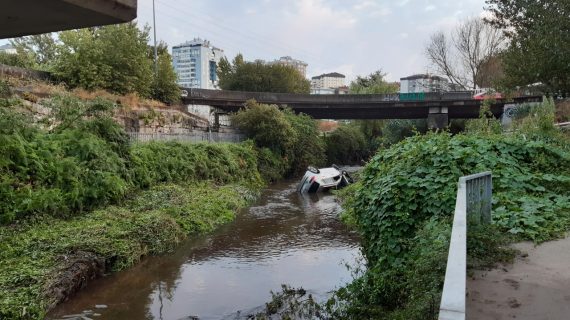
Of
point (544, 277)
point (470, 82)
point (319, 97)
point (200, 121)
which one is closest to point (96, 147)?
point (544, 277)

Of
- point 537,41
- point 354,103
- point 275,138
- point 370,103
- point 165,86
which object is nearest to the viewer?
point 537,41

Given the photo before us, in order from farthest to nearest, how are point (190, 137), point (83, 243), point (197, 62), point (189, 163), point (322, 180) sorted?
point (197, 62) → point (190, 137) → point (322, 180) → point (189, 163) → point (83, 243)

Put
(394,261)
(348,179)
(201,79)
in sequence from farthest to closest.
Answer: (201,79), (348,179), (394,261)

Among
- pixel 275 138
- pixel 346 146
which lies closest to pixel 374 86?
pixel 346 146

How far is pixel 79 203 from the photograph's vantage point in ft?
39.3

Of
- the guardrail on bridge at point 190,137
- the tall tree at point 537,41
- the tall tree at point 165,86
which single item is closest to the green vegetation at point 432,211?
the tall tree at point 537,41

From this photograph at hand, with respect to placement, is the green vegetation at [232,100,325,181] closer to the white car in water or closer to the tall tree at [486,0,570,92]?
the white car in water

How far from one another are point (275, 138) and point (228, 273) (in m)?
24.0

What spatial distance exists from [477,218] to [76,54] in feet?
94.5

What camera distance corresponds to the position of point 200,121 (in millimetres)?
36750

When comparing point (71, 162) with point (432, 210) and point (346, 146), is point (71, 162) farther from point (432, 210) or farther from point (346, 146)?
point (346, 146)

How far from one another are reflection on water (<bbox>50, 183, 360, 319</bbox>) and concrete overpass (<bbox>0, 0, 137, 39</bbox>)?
17.4ft

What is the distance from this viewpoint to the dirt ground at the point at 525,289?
13.1ft

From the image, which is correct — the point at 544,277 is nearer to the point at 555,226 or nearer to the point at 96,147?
the point at 555,226
